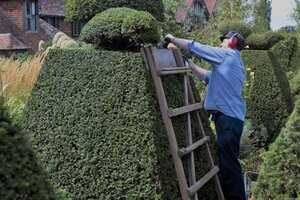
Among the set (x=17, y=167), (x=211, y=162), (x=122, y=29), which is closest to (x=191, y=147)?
(x=211, y=162)

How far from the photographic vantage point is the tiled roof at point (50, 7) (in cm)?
3288

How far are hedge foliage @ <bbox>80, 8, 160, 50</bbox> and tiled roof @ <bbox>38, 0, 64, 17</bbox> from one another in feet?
93.9

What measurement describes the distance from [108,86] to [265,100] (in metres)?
6.86

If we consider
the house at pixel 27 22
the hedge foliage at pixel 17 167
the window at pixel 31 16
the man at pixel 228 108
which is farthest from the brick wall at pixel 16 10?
the hedge foliage at pixel 17 167

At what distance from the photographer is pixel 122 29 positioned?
480 centimetres

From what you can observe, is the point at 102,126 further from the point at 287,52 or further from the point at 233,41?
the point at 287,52

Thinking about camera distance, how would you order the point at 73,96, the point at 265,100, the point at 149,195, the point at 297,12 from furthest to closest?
the point at 297,12 < the point at 265,100 < the point at 73,96 < the point at 149,195

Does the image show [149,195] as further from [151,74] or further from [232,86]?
[232,86]

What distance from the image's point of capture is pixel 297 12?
3259 centimetres

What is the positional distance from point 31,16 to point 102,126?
27755 mm

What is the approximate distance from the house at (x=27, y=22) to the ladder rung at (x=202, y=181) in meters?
22.0

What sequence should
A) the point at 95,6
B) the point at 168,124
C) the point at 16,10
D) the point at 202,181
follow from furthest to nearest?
the point at 16,10
the point at 95,6
the point at 202,181
the point at 168,124

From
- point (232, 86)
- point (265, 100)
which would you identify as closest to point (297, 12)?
point (265, 100)

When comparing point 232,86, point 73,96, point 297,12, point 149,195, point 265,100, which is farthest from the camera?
point 297,12
